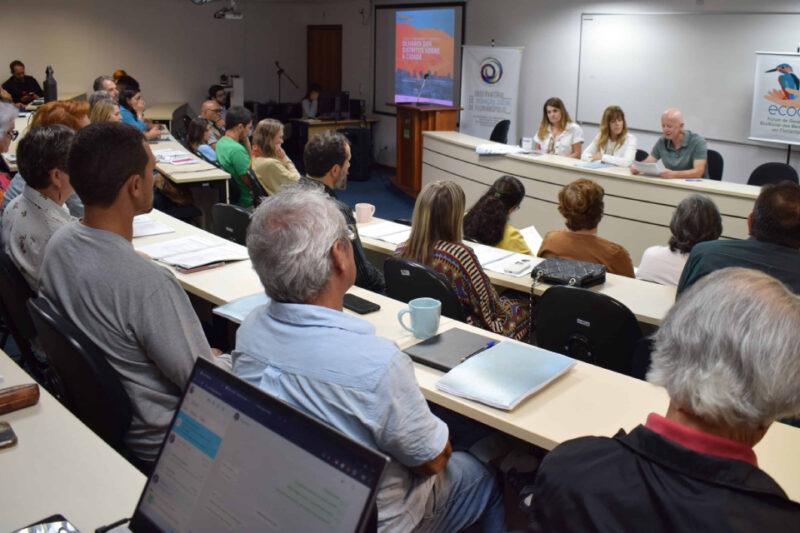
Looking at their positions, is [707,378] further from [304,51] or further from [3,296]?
[304,51]

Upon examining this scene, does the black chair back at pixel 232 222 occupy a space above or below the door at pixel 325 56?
below

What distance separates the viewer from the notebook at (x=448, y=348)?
2266mm

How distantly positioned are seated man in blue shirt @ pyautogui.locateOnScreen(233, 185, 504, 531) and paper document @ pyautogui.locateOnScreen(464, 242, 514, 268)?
1.86 m

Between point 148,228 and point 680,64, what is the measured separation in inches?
224

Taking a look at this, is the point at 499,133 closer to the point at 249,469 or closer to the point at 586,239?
the point at 586,239

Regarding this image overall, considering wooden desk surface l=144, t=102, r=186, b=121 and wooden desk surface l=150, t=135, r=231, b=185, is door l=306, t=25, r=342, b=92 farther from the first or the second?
wooden desk surface l=150, t=135, r=231, b=185

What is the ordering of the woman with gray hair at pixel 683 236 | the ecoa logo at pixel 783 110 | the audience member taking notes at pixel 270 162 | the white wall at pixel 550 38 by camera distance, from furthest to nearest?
1. the white wall at pixel 550 38
2. the ecoa logo at pixel 783 110
3. the audience member taking notes at pixel 270 162
4. the woman with gray hair at pixel 683 236

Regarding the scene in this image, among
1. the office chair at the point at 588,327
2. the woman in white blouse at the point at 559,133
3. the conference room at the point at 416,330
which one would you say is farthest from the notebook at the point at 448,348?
the woman in white blouse at the point at 559,133

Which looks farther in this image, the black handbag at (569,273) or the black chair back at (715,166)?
the black chair back at (715,166)

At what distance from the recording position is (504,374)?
215cm

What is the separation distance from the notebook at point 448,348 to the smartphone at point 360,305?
35 centimetres

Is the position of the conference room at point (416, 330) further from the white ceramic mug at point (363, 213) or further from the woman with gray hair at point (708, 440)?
the white ceramic mug at point (363, 213)

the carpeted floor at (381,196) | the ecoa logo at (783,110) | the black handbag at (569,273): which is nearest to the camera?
the black handbag at (569,273)

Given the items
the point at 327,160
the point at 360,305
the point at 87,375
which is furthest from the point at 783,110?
the point at 87,375
